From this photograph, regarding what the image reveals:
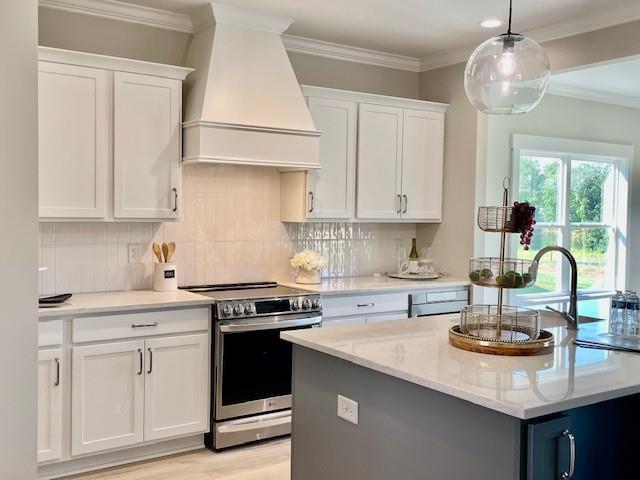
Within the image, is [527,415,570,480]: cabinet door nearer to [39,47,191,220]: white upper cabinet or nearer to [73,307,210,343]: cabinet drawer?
[73,307,210,343]: cabinet drawer

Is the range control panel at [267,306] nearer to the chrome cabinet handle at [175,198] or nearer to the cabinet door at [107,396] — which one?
the cabinet door at [107,396]

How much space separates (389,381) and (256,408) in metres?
1.96

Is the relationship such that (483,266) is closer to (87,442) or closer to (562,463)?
(562,463)

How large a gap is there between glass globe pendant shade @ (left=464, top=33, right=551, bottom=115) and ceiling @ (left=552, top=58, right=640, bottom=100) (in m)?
2.83

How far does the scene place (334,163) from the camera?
4.84 metres

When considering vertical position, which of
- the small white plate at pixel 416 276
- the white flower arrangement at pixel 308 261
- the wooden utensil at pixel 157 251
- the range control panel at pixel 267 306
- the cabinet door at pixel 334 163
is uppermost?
the cabinet door at pixel 334 163

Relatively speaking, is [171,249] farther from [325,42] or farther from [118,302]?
[325,42]

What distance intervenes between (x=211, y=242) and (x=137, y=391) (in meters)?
1.24

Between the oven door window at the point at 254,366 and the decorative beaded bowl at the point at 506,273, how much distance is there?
1.88 metres

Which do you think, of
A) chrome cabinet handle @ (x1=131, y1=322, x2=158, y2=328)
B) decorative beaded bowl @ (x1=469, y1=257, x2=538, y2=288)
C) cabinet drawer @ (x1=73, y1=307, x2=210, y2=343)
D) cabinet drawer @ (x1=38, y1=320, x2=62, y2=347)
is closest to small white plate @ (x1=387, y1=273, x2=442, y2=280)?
cabinet drawer @ (x1=73, y1=307, x2=210, y2=343)

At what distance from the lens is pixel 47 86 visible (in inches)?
144

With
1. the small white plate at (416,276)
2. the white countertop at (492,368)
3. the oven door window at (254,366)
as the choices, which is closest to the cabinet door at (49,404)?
the oven door window at (254,366)

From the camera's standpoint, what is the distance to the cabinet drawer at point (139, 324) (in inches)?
140

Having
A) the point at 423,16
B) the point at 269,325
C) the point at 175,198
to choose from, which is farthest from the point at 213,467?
the point at 423,16
